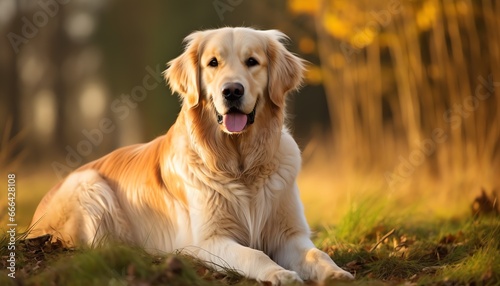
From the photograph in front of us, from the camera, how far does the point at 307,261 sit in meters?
3.43

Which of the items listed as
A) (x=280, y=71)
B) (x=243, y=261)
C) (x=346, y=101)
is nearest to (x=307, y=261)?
(x=243, y=261)

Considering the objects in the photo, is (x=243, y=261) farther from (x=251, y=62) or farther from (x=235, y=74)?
(x=251, y=62)

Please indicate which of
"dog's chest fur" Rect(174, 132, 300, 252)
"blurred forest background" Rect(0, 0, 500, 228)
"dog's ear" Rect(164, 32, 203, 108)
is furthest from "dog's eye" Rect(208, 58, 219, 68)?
"blurred forest background" Rect(0, 0, 500, 228)

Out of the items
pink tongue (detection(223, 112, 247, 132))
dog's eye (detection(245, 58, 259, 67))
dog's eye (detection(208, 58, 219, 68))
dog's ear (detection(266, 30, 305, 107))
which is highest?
dog's eye (detection(208, 58, 219, 68))

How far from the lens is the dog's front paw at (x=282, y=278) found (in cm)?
309

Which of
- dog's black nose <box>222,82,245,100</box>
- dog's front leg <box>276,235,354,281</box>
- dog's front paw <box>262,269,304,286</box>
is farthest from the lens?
dog's black nose <box>222,82,245,100</box>

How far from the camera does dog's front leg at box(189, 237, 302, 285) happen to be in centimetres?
314

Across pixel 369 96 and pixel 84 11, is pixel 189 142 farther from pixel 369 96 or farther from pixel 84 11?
pixel 84 11

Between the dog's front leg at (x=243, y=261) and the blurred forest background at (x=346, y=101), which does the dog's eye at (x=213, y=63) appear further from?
the blurred forest background at (x=346, y=101)


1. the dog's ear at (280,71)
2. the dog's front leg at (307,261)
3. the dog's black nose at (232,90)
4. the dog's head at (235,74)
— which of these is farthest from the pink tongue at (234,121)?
the dog's front leg at (307,261)

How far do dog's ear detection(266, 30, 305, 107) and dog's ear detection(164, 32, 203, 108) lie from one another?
1.37ft

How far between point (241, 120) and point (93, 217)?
48.7 inches

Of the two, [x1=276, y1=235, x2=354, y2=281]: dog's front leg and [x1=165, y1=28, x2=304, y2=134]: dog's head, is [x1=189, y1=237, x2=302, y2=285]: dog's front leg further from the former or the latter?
[x1=165, y1=28, x2=304, y2=134]: dog's head

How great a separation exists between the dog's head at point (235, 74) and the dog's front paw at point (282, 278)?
2.67ft
